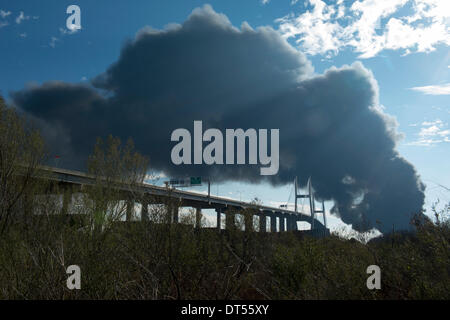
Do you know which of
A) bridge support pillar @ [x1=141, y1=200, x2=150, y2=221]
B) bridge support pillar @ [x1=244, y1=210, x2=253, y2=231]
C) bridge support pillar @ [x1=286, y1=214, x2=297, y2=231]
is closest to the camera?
bridge support pillar @ [x1=141, y1=200, x2=150, y2=221]

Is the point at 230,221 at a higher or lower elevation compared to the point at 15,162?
lower

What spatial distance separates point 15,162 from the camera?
75.9 feet

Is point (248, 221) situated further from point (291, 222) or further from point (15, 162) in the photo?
point (291, 222)

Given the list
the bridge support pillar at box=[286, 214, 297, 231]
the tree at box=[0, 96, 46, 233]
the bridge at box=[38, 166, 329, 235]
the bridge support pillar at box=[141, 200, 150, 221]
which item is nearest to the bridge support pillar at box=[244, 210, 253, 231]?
the bridge at box=[38, 166, 329, 235]

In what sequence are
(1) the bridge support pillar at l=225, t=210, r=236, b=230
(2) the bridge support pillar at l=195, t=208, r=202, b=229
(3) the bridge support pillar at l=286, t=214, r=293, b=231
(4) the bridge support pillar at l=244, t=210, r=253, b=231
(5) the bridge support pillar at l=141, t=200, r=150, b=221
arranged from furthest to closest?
(3) the bridge support pillar at l=286, t=214, r=293, b=231 → (1) the bridge support pillar at l=225, t=210, r=236, b=230 → (2) the bridge support pillar at l=195, t=208, r=202, b=229 → (4) the bridge support pillar at l=244, t=210, r=253, b=231 → (5) the bridge support pillar at l=141, t=200, r=150, b=221

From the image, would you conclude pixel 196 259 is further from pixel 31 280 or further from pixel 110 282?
pixel 31 280

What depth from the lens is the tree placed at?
867 inches

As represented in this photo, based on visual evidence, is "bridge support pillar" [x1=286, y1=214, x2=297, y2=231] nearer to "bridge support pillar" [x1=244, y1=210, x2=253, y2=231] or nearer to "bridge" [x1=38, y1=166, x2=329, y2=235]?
"bridge" [x1=38, y1=166, x2=329, y2=235]

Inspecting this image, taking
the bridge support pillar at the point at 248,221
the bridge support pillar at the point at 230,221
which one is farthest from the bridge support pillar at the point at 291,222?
the bridge support pillar at the point at 248,221

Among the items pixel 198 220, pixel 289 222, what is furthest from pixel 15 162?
pixel 289 222

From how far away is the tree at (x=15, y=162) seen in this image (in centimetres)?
2202
